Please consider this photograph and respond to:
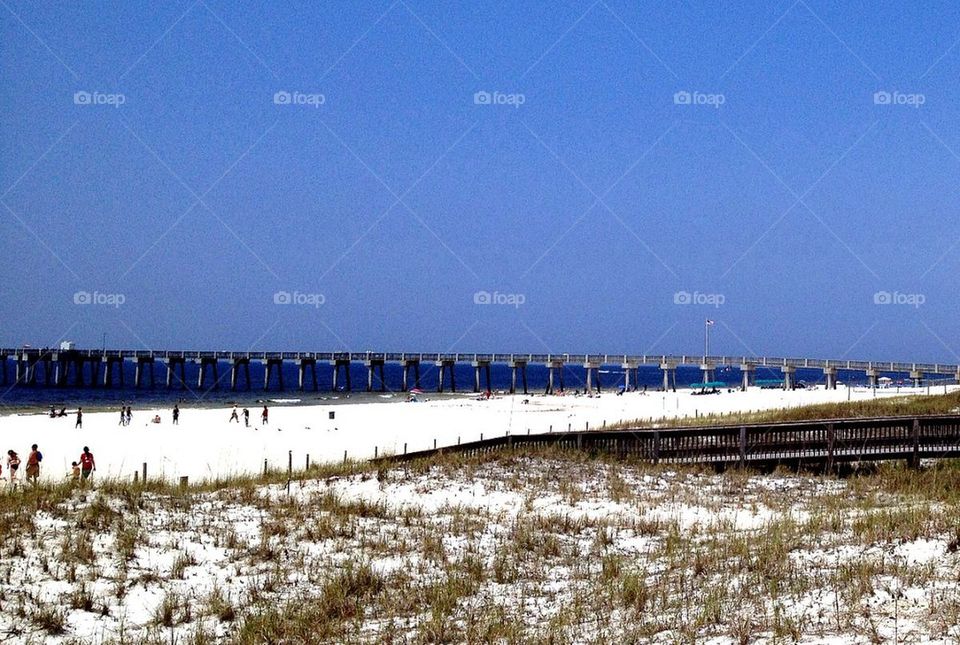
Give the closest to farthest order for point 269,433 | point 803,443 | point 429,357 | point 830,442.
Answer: point 830,442
point 803,443
point 269,433
point 429,357

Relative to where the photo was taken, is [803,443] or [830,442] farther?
[803,443]

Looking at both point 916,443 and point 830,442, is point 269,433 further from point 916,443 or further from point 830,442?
point 916,443

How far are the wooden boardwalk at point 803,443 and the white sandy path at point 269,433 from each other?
1080 cm

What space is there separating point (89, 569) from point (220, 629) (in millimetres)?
2286

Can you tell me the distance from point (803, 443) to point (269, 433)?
29.8 metres

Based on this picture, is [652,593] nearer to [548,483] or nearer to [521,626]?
[521,626]

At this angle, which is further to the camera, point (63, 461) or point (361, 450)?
point (361, 450)

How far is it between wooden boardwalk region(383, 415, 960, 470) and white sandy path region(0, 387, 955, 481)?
35.4 feet

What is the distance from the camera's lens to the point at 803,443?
19.9 meters

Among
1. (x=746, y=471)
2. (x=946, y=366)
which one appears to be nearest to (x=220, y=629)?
(x=746, y=471)

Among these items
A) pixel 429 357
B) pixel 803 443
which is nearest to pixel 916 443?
pixel 803 443

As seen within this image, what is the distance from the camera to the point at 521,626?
24.7ft

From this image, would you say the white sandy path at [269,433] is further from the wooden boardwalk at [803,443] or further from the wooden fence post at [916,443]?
the wooden fence post at [916,443]

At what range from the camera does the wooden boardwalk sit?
65.1 feet
